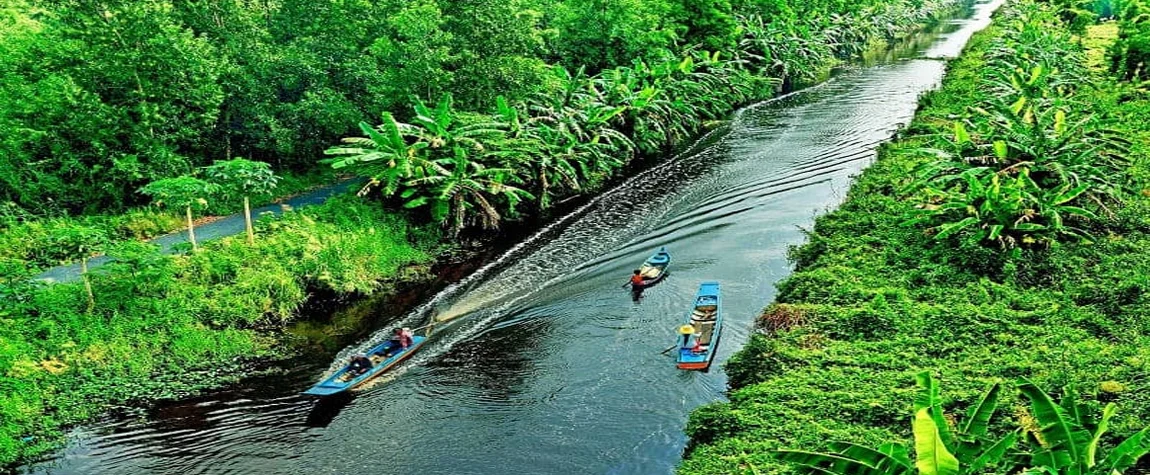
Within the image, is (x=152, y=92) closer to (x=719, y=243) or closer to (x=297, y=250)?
(x=297, y=250)

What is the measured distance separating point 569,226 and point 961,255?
43.9ft

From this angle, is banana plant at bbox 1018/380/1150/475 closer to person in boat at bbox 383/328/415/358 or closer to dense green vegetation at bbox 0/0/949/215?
person in boat at bbox 383/328/415/358

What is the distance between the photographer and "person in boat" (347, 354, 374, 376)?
18.6 metres

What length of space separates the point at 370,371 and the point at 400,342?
56.3 inches

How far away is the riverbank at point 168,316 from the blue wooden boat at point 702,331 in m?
9.63

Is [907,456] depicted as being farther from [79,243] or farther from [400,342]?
[79,243]

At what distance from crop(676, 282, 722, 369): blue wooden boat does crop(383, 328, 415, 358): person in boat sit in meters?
6.97

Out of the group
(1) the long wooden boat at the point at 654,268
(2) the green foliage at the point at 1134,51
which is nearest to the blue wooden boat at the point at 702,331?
(1) the long wooden boat at the point at 654,268

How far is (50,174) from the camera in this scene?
24969 mm

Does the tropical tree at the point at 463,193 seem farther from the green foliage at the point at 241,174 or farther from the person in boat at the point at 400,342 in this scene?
the person in boat at the point at 400,342

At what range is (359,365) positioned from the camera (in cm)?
1877

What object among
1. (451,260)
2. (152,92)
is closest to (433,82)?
(451,260)

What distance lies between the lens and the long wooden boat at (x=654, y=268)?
22594mm

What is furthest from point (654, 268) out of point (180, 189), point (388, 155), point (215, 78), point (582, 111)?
point (215, 78)
